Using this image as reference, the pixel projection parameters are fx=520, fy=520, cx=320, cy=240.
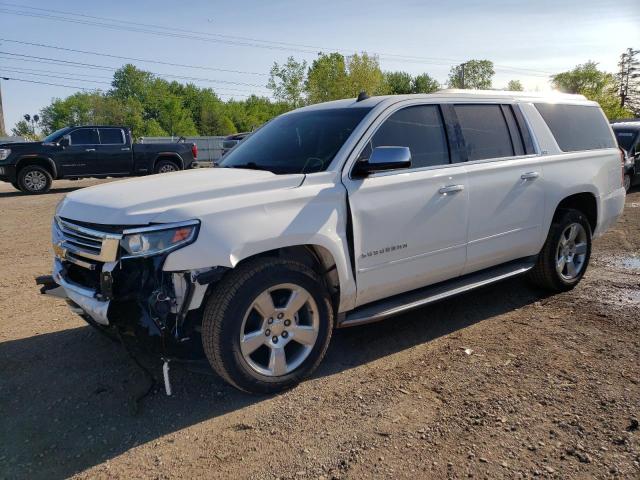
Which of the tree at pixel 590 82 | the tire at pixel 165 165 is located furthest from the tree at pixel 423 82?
the tire at pixel 165 165

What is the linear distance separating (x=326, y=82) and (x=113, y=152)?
3891cm

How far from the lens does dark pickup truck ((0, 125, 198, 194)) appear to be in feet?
48.0

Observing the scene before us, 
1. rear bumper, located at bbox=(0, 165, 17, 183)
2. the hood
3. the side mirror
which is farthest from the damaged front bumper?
rear bumper, located at bbox=(0, 165, 17, 183)

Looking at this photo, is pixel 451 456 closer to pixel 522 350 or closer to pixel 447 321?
pixel 522 350

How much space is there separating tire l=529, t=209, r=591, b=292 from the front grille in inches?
151

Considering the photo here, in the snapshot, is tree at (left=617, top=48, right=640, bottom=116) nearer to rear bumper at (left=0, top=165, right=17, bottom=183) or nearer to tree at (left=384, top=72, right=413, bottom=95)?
tree at (left=384, top=72, right=413, bottom=95)

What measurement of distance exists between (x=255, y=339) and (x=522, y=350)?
2059 mm

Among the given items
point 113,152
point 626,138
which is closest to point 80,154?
point 113,152

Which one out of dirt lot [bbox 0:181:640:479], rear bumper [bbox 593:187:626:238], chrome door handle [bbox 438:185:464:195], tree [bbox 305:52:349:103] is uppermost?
tree [bbox 305:52:349:103]

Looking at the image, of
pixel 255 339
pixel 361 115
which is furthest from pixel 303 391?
pixel 361 115

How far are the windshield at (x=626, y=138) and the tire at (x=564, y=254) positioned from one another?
8.48 metres

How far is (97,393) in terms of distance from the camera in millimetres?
3424

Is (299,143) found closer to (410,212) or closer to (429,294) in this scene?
(410,212)

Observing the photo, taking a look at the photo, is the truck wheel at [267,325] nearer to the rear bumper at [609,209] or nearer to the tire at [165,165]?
the rear bumper at [609,209]
